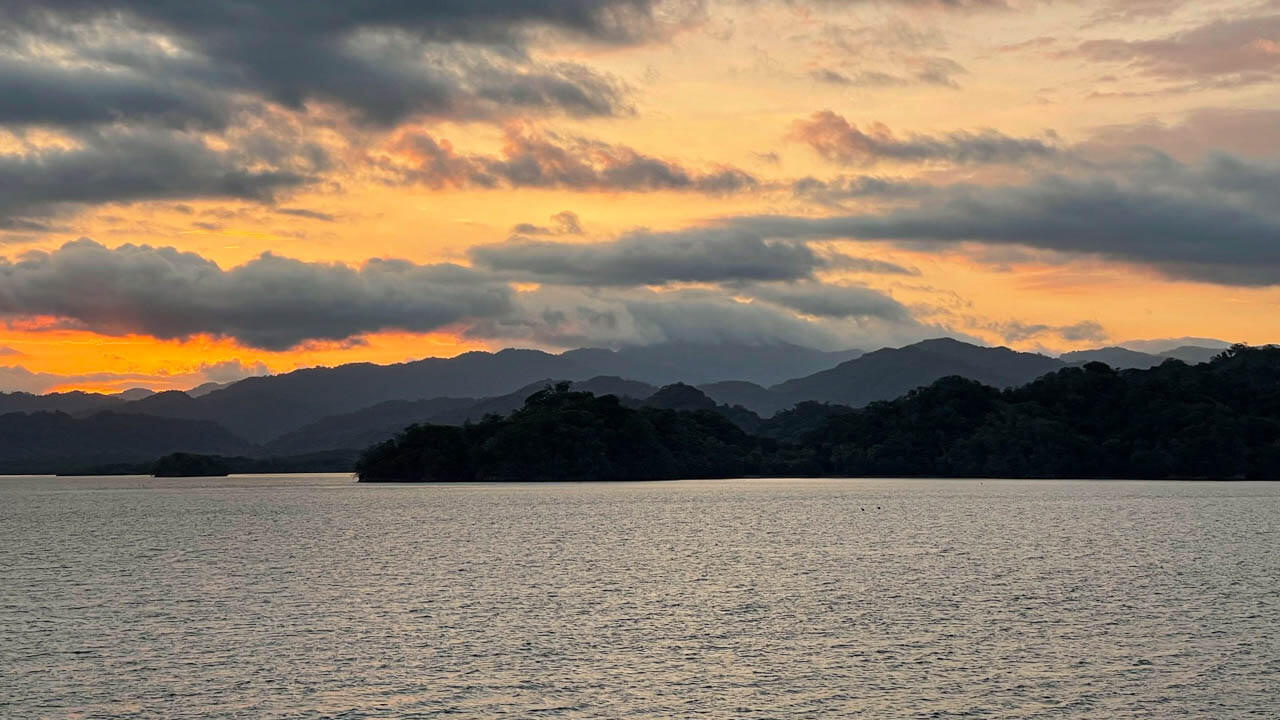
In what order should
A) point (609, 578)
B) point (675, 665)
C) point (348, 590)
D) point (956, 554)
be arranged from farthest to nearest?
point (956, 554) → point (609, 578) → point (348, 590) → point (675, 665)

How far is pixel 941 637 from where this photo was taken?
7381 cm

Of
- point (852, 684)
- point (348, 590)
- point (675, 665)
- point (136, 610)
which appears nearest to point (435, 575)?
point (348, 590)

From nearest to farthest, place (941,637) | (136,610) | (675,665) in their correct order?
(675,665), (941,637), (136,610)

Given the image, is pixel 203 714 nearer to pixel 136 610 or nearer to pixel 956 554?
→ pixel 136 610

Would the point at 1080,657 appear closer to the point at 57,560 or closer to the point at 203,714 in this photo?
the point at 203,714

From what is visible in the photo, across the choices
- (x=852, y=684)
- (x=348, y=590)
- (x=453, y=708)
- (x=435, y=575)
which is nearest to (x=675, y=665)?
(x=852, y=684)

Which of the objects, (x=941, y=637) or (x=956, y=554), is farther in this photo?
(x=956, y=554)

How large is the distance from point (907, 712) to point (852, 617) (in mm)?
29667

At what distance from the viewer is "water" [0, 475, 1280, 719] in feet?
186

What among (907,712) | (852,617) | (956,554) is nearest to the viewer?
(907,712)

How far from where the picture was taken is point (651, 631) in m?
77.4

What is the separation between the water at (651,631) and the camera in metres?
56.7

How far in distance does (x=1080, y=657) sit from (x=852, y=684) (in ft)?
49.1

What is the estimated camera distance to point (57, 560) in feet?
442
